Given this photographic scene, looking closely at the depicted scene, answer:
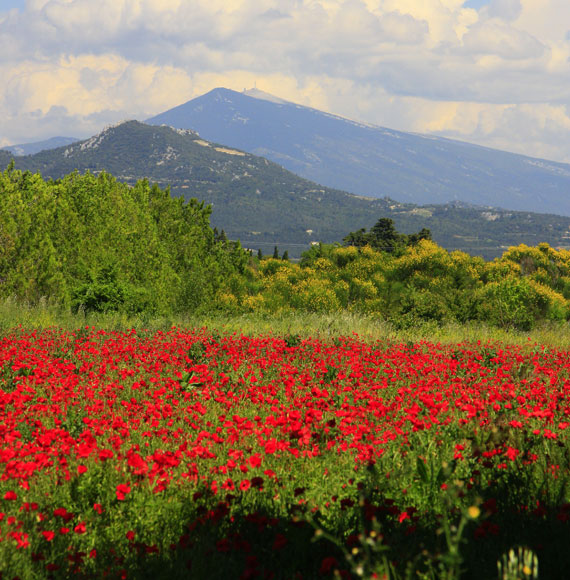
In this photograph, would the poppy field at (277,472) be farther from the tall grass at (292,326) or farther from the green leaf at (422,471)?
the tall grass at (292,326)

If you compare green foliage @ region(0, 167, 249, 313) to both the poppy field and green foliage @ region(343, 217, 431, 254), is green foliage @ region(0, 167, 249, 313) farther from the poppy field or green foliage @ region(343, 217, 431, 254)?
green foliage @ region(343, 217, 431, 254)

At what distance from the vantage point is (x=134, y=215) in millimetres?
25000

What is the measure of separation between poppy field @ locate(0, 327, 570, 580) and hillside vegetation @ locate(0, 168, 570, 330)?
789 cm

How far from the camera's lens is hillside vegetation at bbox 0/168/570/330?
731 inches

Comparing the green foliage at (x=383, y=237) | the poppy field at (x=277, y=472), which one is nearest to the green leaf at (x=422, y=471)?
the poppy field at (x=277, y=472)

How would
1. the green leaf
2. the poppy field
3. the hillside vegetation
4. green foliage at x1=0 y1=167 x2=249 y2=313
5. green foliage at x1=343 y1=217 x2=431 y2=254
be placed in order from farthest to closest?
green foliage at x1=343 y1=217 x2=431 y2=254
the hillside vegetation
green foliage at x1=0 y1=167 x2=249 y2=313
the green leaf
the poppy field

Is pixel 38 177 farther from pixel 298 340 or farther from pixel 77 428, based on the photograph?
pixel 77 428

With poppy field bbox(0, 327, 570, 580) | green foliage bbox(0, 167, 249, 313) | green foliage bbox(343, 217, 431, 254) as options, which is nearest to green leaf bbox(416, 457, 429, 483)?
poppy field bbox(0, 327, 570, 580)

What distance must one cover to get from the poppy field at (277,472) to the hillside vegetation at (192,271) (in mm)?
7890

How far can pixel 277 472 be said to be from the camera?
446 cm

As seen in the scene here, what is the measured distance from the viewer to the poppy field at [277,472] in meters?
3.14

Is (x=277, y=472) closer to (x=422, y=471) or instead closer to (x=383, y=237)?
(x=422, y=471)

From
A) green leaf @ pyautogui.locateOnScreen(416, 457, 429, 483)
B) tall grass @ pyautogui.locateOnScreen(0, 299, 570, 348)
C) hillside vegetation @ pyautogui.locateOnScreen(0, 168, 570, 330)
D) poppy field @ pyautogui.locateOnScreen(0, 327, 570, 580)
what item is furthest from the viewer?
hillside vegetation @ pyautogui.locateOnScreen(0, 168, 570, 330)

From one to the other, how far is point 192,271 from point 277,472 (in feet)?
72.8
